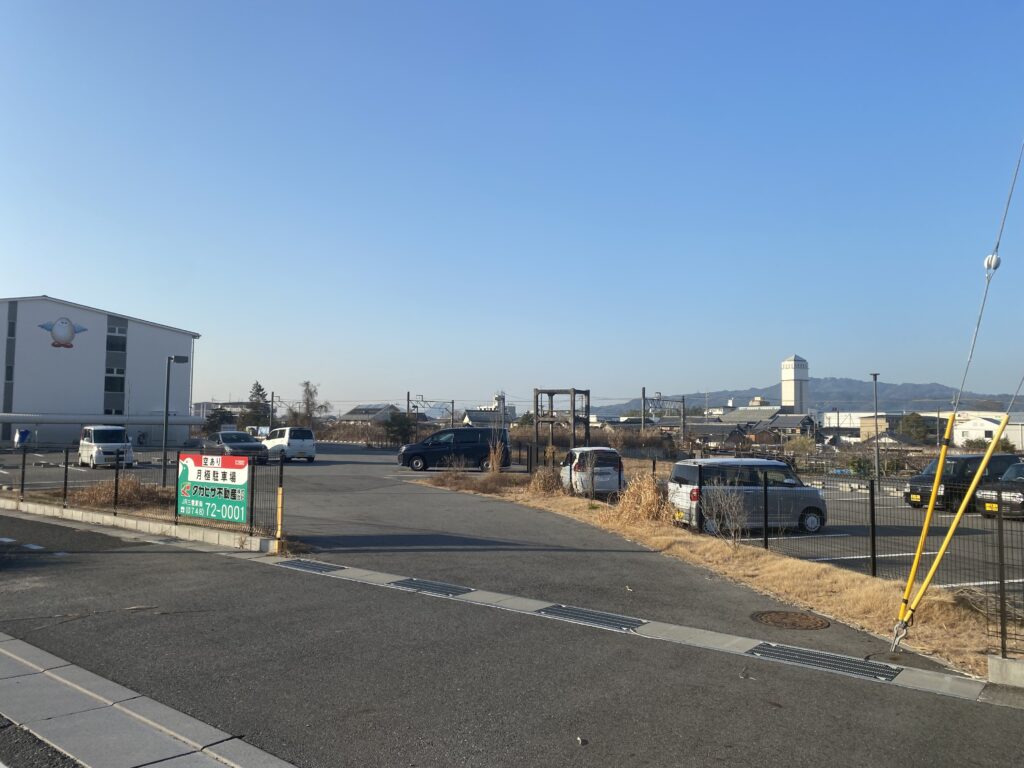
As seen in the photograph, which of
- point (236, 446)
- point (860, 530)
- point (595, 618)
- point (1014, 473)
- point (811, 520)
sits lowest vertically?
point (860, 530)

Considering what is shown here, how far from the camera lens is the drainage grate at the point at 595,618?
8008mm

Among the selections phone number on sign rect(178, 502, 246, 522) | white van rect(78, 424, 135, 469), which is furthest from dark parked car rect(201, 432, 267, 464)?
phone number on sign rect(178, 502, 246, 522)

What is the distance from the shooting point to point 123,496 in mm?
17438

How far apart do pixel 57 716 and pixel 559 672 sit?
3.59 metres

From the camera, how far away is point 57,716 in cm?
538

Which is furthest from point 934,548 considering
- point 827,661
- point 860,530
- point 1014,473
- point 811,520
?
point 1014,473

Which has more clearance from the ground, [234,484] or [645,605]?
[234,484]

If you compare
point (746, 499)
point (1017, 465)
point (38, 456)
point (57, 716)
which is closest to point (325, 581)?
point (57, 716)

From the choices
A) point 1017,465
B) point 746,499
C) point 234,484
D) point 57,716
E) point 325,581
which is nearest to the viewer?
point 57,716

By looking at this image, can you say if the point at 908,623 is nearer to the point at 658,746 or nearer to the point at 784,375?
the point at 658,746

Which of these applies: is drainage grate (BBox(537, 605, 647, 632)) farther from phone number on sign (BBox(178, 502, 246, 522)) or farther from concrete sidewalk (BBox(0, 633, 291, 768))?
phone number on sign (BBox(178, 502, 246, 522))

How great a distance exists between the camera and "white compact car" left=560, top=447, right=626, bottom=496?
67.5 feet

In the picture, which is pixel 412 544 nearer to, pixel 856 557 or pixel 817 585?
pixel 817 585

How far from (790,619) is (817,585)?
1.56 meters
